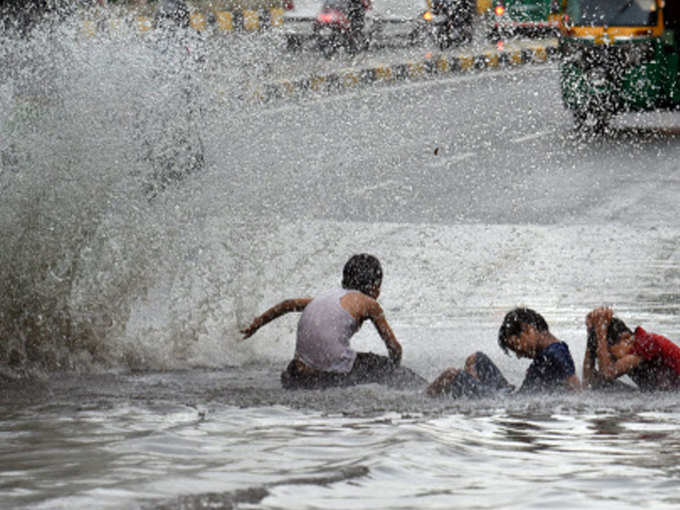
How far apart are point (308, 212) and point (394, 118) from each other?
999 centimetres

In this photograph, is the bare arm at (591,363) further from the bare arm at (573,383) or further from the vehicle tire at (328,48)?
the vehicle tire at (328,48)

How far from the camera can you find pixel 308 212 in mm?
16016

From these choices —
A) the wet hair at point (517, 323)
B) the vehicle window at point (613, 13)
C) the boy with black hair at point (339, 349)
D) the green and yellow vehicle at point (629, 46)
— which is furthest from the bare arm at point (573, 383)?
the vehicle window at point (613, 13)

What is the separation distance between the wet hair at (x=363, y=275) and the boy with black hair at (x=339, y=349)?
41 millimetres

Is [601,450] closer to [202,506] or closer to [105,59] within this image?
[202,506]

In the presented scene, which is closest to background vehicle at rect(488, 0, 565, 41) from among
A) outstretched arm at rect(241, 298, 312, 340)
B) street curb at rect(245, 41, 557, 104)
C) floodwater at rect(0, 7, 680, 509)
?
street curb at rect(245, 41, 557, 104)

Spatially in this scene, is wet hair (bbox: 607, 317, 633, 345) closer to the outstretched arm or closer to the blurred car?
the outstretched arm

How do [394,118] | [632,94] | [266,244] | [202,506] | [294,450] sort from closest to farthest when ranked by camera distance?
[202,506]
[294,450]
[266,244]
[632,94]
[394,118]

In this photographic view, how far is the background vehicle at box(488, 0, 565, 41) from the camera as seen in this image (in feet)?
114

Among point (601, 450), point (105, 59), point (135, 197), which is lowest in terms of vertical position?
point (601, 450)

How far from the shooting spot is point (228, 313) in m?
11.3

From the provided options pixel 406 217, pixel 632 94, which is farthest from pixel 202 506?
pixel 632 94

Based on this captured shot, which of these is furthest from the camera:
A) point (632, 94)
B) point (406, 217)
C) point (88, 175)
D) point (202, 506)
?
point (632, 94)

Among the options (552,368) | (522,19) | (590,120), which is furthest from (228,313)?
(522,19)
